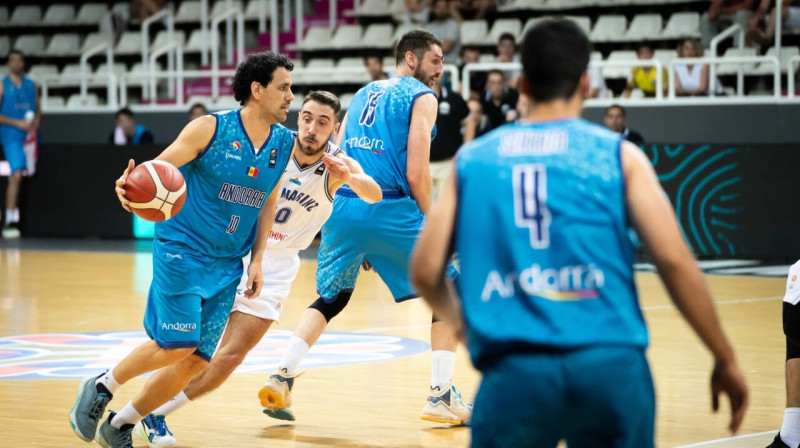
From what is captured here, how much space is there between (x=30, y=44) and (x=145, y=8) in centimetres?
248

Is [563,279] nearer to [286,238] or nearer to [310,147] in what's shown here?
[310,147]

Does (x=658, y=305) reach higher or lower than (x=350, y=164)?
lower

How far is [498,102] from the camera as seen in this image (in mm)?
15523

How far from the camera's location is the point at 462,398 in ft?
22.4

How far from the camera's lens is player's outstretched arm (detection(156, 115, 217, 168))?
5.37 metres

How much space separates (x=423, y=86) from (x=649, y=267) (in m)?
8.33

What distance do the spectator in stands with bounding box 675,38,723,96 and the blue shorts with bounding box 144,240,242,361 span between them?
36.4 feet

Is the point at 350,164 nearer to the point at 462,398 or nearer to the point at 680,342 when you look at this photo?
the point at 462,398

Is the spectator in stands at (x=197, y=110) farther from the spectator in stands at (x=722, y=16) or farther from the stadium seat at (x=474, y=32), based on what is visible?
the spectator in stands at (x=722, y=16)

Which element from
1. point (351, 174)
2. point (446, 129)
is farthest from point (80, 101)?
point (351, 174)

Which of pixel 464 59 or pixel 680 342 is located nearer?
pixel 680 342

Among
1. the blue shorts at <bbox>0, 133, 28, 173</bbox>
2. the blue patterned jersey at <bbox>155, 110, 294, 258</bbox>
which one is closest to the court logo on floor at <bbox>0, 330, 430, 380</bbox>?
the blue patterned jersey at <bbox>155, 110, 294, 258</bbox>

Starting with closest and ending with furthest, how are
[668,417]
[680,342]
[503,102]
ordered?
[668,417], [680,342], [503,102]

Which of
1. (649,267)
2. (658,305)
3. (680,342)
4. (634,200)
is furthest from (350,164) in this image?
(649,267)
